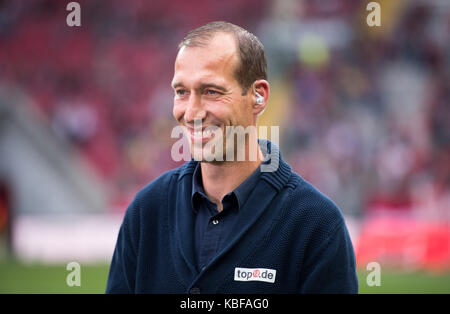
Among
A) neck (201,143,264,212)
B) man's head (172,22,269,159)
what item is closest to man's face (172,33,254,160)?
man's head (172,22,269,159)

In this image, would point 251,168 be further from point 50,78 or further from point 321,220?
point 50,78

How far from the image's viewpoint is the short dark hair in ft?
7.70

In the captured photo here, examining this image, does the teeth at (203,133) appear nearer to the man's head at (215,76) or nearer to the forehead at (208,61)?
the man's head at (215,76)

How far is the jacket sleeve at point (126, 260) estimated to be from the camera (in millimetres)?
2527

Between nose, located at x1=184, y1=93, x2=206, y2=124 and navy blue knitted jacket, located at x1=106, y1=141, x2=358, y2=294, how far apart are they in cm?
35

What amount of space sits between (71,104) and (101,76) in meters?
1.57

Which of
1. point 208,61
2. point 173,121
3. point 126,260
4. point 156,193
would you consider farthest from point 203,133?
point 173,121

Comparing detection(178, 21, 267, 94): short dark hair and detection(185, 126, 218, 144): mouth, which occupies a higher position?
detection(178, 21, 267, 94): short dark hair

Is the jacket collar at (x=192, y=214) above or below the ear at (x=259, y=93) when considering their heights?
below

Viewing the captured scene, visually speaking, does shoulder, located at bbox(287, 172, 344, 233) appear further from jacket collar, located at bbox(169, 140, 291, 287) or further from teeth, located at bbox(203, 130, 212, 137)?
teeth, located at bbox(203, 130, 212, 137)

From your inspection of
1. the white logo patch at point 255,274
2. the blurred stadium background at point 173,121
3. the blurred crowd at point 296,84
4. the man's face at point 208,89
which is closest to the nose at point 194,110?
the man's face at point 208,89

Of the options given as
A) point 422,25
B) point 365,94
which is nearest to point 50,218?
point 365,94

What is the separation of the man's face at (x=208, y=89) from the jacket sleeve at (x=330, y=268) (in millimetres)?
549
